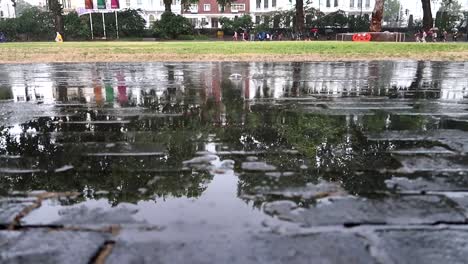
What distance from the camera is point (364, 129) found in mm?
5926

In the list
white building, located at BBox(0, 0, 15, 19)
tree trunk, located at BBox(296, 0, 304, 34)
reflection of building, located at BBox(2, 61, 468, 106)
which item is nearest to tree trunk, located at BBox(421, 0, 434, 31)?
tree trunk, located at BBox(296, 0, 304, 34)

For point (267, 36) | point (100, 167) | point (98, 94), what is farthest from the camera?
point (267, 36)

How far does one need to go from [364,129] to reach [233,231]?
11.4 ft

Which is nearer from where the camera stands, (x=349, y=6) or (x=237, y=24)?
(x=237, y=24)

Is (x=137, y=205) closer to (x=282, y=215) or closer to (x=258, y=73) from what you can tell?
(x=282, y=215)

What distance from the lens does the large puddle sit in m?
3.46

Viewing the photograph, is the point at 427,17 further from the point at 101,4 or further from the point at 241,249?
the point at 241,249

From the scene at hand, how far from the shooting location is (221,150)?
4859 millimetres

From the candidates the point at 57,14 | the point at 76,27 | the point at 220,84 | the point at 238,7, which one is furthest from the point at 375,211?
the point at 238,7

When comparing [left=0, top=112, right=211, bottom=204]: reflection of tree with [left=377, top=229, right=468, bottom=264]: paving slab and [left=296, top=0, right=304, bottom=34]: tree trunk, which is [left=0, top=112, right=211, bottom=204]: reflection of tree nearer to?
[left=377, top=229, right=468, bottom=264]: paving slab

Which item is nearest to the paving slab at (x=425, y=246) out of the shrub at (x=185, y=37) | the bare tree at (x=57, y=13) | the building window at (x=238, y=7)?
the shrub at (x=185, y=37)

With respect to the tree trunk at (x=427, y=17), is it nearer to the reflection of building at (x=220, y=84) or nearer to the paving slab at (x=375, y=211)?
the reflection of building at (x=220, y=84)

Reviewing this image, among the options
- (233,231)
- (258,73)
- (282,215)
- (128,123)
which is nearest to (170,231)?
(233,231)

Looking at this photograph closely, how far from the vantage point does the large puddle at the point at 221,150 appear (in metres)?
3.46
